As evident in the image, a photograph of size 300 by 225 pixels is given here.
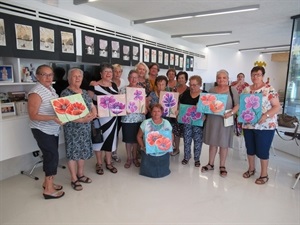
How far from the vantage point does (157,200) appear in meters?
2.45

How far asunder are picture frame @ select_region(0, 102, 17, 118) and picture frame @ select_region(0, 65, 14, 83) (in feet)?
0.93

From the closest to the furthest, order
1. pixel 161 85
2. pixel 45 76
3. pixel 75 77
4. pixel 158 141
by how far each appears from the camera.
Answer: pixel 45 76, pixel 75 77, pixel 158 141, pixel 161 85

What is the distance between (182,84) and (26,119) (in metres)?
2.21

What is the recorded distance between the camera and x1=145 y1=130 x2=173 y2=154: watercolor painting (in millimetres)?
2852

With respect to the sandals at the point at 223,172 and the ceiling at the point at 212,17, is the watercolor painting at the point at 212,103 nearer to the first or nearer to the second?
the sandals at the point at 223,172

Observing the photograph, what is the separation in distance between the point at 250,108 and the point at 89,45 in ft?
9.01

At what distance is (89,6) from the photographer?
13.8 feet

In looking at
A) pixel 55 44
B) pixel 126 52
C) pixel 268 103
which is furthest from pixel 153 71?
pixel 268 103

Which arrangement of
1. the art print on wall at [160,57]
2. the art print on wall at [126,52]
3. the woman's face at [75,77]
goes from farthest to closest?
the art print on wall at [160,57] < the art print on wall at [126,52] < the woman's face at [75,77]

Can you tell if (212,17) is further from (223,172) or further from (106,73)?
(223,172)

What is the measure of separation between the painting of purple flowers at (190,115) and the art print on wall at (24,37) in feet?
7.11

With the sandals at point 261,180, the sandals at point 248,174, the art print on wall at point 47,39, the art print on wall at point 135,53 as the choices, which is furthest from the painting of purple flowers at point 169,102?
the art print on wall at point 135,53

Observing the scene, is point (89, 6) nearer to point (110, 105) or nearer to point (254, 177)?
point (110, 105)

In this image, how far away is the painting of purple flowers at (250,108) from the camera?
8.55ft
